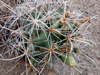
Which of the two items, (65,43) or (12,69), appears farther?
(12,69)

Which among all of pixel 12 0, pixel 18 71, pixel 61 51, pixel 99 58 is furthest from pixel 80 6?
pixel 18 71

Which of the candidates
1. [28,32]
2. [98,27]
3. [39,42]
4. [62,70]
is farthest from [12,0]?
[98,27]

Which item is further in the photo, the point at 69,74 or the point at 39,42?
the point at 69,74

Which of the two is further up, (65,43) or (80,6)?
(80,6)

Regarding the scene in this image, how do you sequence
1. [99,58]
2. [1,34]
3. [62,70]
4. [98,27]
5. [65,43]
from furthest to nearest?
[98,27] → [99,58] → [62,70] → [1,34] → [65,43]

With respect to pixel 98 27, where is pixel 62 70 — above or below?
below

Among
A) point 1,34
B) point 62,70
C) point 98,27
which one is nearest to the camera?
point 1,34

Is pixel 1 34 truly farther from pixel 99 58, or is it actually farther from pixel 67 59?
pixel 99 58

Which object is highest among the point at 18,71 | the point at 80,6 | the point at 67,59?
the point at 80,6

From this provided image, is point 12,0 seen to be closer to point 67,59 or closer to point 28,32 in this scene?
point 28,32
